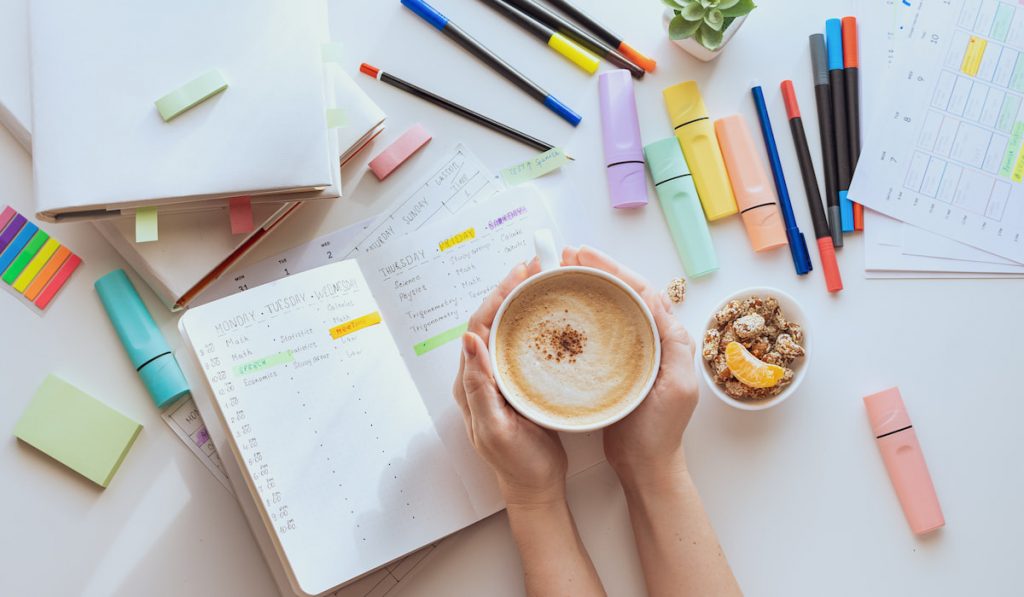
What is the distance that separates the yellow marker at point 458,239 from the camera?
88cm

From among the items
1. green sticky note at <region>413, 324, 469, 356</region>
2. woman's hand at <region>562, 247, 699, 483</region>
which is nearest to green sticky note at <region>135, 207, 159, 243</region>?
green sticky note at <region>413, 324, 469, 356</region>

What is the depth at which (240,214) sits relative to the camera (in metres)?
0.80

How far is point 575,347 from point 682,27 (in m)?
0.42

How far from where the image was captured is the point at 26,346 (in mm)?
866

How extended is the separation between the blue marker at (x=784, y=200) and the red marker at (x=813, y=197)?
0.8 inches

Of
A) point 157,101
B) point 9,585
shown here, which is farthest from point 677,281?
point 9,585

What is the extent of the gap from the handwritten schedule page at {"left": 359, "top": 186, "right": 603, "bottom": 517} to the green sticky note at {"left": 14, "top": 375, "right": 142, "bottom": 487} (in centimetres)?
34

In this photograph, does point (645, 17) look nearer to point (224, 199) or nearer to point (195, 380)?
point (224, 199)

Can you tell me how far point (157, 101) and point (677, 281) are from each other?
62 centimetres

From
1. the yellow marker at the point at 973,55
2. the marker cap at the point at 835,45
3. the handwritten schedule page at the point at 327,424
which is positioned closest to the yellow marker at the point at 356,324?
the handwritten schedule page at the point at 327,424

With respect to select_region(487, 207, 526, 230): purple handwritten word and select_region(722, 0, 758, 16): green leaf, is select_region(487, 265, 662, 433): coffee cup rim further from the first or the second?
select_region(722, 0, 758, 16): green leaf

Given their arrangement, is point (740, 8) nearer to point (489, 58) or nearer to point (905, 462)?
point (489, 58)

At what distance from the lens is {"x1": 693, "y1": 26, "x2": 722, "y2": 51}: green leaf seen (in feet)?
2.83

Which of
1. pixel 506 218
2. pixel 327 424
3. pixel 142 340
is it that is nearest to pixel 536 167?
pixel 506 218
